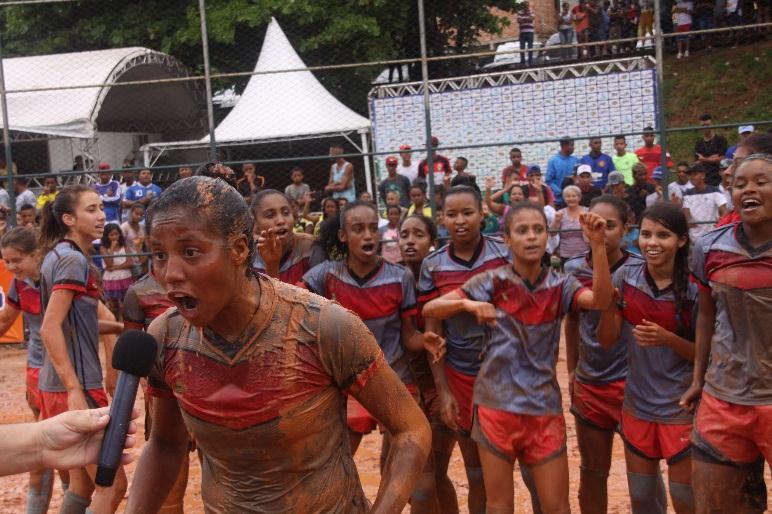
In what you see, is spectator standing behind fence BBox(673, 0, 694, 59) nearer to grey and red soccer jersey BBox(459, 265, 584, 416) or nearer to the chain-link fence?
the chain-link fence

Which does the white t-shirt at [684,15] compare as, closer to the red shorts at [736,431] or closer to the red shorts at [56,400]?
the red shorts at [736,431]

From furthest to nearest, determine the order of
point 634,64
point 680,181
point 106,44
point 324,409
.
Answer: point 106,44 < point 634,64 < point 680,181 < point 324,409

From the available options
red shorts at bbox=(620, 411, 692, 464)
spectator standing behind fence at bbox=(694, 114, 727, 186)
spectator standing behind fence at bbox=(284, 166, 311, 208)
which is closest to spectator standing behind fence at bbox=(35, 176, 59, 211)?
spectator standing behind fence at bbox=(284, 166, 311, 208)

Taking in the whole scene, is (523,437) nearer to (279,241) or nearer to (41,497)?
(279,241)

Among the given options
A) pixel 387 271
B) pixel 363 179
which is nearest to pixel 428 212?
pixel 363 179

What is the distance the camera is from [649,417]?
4977mm

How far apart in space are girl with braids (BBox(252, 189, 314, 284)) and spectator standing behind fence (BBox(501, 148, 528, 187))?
23.3ft

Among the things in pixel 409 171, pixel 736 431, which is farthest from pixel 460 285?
pixel 409 171

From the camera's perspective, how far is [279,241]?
5480 millimetres

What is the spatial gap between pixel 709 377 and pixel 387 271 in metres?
1.96

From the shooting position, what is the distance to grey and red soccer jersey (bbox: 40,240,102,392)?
5.35 m

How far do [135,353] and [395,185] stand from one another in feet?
35.7

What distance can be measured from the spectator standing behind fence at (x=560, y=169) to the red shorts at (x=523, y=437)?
325 inches

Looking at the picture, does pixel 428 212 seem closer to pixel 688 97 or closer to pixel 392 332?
pixel 392 332
